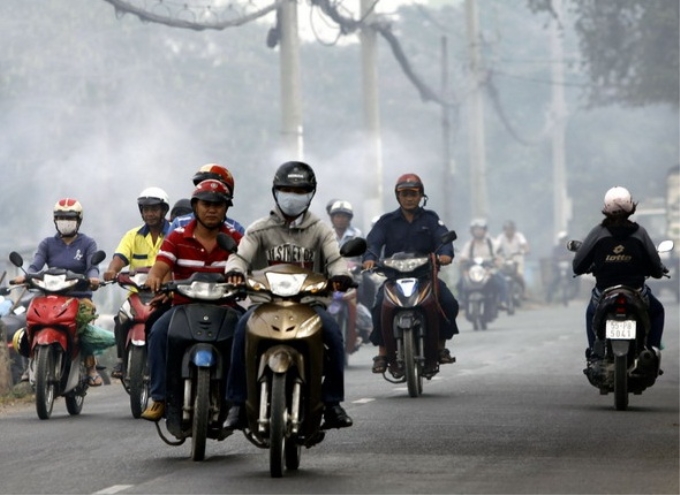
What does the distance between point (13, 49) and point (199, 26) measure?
21178 mm

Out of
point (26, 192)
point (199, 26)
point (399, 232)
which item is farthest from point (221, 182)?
point (26, 192)

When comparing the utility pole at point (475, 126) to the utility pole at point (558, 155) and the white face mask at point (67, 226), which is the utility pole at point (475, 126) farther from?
the white face mask at point (67, 226)

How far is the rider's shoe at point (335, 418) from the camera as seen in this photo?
12.0m

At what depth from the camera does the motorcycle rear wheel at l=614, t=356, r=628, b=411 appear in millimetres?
16039

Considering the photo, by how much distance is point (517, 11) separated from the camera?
304 ft

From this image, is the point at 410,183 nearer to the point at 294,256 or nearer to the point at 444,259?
the point at 444,259

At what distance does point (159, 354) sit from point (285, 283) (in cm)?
132

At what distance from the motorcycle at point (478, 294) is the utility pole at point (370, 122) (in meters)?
2.36

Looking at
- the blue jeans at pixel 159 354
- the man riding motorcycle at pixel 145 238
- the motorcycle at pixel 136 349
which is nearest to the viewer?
the blue jeans at pixel 159 354

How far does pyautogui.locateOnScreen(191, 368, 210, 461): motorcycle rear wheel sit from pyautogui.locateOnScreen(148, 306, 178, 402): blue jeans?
30cm

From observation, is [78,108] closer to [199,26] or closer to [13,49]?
[13,49]

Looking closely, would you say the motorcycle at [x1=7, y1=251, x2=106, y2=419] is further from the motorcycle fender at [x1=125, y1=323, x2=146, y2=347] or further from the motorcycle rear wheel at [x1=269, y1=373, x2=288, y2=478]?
the motorcycle rear wheel at [x1=269, y1=373, x2=288, y2=478]

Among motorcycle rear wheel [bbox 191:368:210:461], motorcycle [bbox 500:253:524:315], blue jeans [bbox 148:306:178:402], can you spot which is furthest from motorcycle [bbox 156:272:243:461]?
motorcycle [bbox 500:253:524:315]

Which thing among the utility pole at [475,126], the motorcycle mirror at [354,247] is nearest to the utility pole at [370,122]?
the utility pole at [475,126]
